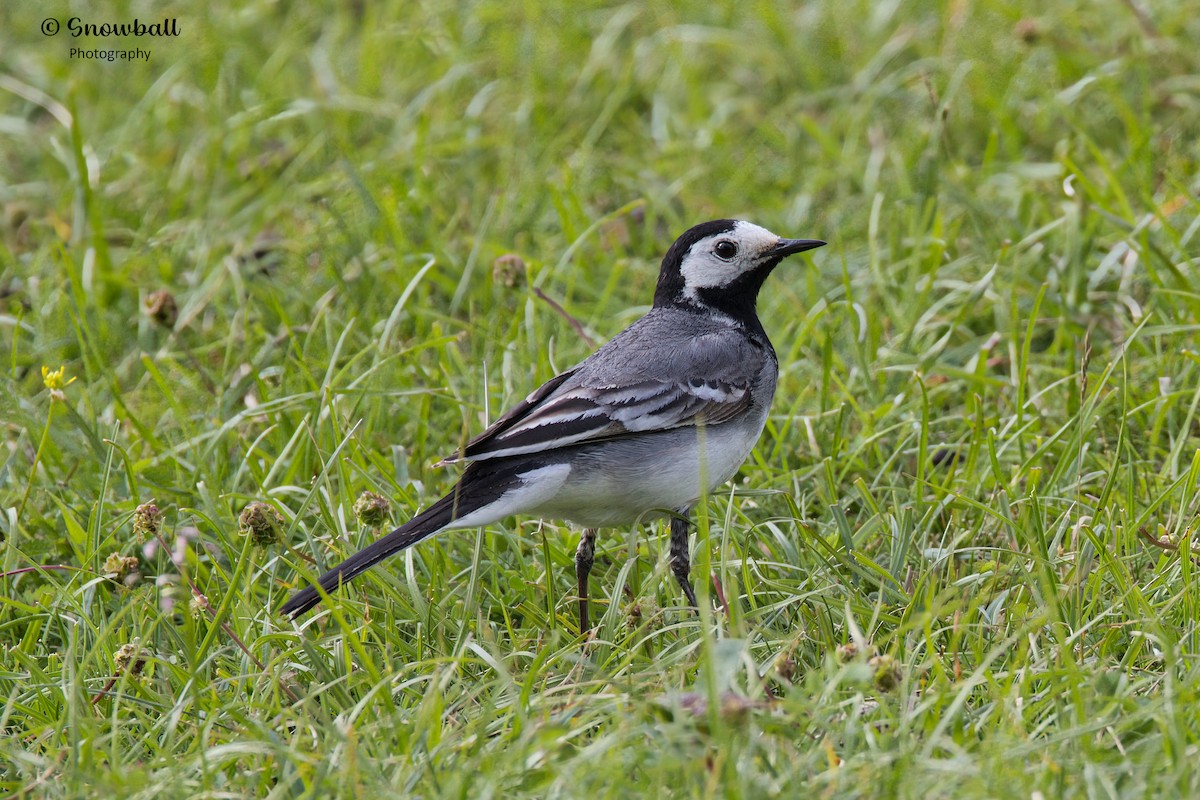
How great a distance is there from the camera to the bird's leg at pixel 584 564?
4.60m

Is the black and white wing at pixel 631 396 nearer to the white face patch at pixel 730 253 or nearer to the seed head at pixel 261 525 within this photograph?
the white face patch at pixel 730 253

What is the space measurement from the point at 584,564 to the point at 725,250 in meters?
1.39

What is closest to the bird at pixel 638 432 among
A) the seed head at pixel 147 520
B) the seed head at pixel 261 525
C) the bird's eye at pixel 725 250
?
the bird's eye at pixel 725 250

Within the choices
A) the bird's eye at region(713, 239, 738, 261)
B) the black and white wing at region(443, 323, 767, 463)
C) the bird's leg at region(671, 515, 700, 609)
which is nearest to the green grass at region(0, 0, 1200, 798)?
the bird's leg at region(671, 515, 700, 609)

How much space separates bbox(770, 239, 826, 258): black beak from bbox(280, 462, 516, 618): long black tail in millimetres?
1488

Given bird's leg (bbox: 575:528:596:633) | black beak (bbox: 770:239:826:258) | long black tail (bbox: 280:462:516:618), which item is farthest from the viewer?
black beak (bbox: 770:239:826:258)

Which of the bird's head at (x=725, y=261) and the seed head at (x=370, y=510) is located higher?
the bird's head at (x=725, y=261)

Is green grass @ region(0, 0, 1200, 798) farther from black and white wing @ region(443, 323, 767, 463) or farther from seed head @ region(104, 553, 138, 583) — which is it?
black and white wing @ region(443, 323, 767, 463)

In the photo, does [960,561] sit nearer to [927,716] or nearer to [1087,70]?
[927,716]

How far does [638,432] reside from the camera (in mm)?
4793

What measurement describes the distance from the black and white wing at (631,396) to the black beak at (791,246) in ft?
1.29

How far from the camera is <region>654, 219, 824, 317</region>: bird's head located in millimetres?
5348

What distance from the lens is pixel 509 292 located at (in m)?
6.83

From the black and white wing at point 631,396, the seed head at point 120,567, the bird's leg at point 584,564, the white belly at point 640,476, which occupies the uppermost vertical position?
the black and white wing at point 631,396
